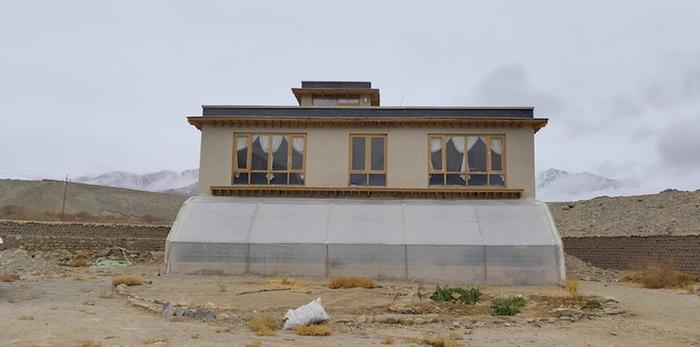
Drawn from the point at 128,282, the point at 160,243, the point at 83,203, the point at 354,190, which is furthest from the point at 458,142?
the point at 83,203

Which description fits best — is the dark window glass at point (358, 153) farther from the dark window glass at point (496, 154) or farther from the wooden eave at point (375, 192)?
the dark window glass at point (496, 154)

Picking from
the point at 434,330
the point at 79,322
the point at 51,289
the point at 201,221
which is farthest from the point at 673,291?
the point at 51,289

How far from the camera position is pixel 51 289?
15.6 m

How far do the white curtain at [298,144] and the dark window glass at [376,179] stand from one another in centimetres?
272

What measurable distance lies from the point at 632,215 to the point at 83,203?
53182 millimetres

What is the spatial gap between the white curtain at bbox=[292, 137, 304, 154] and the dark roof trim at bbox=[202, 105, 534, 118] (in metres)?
0.86

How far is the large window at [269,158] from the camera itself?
2109cm

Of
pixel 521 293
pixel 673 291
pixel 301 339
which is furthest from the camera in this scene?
pixel 673 291

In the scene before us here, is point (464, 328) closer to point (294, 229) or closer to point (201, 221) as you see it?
point (294, 229)

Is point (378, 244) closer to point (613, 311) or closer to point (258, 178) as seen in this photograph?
point (258, 178)

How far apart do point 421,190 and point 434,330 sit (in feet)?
33.4

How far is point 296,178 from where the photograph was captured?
21.1 meters

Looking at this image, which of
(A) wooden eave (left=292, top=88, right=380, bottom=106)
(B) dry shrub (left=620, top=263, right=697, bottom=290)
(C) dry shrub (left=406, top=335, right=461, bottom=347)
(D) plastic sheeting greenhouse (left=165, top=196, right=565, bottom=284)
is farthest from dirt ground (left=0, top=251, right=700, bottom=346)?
(A) wooden eave (left=292, top=88, right=380, bottom=106)

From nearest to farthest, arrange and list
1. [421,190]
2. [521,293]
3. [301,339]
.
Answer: [301,339], [521,293], [421,190]
